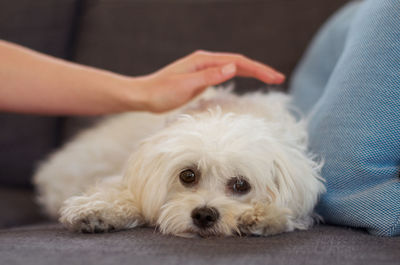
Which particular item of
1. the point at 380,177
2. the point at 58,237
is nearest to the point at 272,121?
the point at 380,177

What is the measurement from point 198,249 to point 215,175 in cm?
34

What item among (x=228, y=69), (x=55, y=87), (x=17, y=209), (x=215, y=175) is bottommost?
(x=17, y=209)

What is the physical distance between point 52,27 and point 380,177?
164 cm

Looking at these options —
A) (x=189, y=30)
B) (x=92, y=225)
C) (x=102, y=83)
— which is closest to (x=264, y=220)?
(x=92, y=225)

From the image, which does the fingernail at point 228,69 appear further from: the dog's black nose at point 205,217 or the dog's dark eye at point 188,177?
the dog's black nose at point 205,217

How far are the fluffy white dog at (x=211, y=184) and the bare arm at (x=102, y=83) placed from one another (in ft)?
0.33

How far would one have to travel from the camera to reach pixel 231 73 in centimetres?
139

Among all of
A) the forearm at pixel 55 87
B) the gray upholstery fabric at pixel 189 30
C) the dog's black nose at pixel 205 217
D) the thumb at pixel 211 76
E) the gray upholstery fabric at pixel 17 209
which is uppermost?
the gray upholstery fabric at pixel 189 30

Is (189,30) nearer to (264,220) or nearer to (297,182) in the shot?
(297,182)

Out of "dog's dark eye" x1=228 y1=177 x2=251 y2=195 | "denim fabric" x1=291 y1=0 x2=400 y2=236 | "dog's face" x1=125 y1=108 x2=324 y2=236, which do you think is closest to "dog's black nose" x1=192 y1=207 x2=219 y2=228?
"dog's face" x1=125 y1=108 x2=324 y2=236

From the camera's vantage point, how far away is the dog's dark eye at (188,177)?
1274 mm

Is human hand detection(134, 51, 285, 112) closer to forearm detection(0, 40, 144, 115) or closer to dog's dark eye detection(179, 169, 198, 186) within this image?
forearm detection(0, 40, 144, 115)

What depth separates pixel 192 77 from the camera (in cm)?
141

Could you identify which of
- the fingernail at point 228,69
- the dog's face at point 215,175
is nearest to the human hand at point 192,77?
the fingernail at point 228,69
